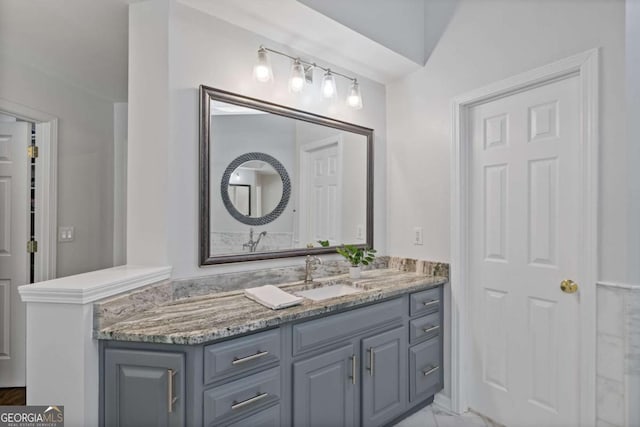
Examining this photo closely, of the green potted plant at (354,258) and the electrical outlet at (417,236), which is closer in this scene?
the green potted plant at (354,258)

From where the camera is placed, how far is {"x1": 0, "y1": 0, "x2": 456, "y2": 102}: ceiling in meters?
1.76

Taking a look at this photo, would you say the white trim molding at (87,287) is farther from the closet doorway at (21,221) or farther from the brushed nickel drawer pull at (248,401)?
the closet doorway at (21,221)

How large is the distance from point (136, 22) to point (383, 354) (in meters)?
2.18

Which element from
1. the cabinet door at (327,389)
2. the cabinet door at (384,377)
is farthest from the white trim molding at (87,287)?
the cabinet door at (384,377)

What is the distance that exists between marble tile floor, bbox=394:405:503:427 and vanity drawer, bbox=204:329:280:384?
114cm

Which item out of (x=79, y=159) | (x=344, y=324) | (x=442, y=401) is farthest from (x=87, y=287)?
(x=442, y=401)

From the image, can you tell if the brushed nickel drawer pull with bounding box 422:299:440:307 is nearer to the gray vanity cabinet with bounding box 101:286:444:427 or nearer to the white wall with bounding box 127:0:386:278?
the gray vanity cabinet with bounding box 101:286:444:427

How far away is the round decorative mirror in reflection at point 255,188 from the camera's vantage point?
187 centimetres

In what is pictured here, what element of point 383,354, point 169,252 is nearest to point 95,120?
point 169,252

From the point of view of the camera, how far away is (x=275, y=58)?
2.04m

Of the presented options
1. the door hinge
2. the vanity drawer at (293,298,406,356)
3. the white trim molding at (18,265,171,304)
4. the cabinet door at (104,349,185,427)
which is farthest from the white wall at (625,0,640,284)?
the door hinge

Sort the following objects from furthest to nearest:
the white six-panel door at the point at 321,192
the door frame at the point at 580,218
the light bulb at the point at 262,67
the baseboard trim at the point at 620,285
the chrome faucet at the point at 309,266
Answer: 1. the white six-panel door at the point at 321,192
2. the chrome faucet at the point at 309,266
3. the light bulb at the point at 262,67
4. the door frame at the point at 580,218
5. the baseboard trim at the point at 620,285

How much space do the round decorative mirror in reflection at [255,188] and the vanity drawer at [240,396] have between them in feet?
2.85

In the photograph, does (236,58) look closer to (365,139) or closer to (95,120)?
(365,139)
